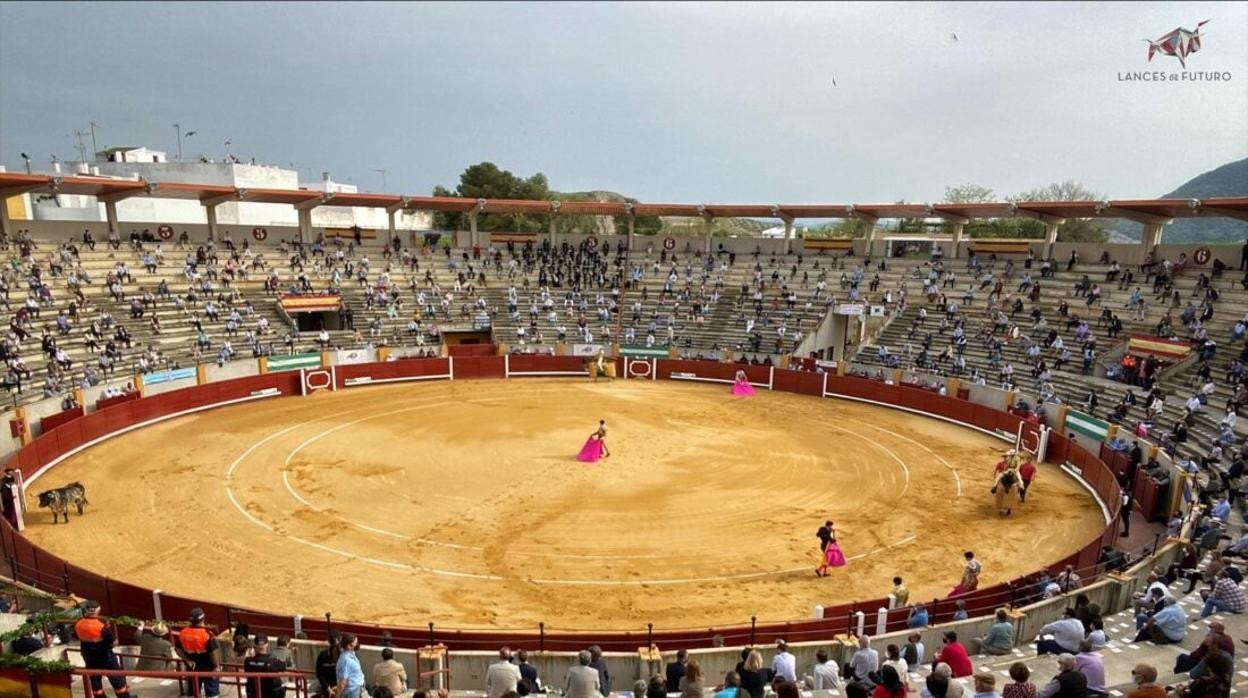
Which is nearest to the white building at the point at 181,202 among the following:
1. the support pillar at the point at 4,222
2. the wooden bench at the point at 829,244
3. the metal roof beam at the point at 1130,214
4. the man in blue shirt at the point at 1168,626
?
the support pillar at the point at 4,222

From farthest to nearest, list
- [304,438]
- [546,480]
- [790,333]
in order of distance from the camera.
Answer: [790,333], [304,438], [546,480]

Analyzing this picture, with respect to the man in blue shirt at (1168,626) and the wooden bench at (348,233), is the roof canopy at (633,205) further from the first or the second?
the man in blue shirt at (1168,626)

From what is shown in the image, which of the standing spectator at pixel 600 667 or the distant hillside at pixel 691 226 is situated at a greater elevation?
the distant hillside at pixel 691 226

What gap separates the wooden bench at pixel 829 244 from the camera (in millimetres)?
52500

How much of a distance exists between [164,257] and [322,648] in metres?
41.4

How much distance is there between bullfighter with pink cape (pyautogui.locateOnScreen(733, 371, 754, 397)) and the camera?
117ft

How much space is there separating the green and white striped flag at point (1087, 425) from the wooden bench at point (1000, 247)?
75.8 ft

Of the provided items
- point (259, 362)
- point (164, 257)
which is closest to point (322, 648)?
point (259, 362)

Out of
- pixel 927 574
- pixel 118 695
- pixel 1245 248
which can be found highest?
pixel 1245 248

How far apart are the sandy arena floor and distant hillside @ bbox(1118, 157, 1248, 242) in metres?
148

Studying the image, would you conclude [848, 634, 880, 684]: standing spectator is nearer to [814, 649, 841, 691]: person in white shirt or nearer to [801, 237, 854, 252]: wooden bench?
[814, 649, 841, 691]: person in white shirt

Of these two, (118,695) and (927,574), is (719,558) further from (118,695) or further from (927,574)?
(118,695)

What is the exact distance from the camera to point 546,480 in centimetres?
2178

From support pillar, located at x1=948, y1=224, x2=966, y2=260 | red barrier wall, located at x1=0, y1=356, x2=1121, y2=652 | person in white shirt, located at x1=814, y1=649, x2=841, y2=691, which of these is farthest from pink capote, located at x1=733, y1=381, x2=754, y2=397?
person in white shirt, located at x1=814, y1=649, x2=841, y2=691
